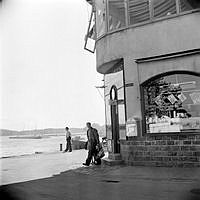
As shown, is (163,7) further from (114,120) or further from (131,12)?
(114,120)

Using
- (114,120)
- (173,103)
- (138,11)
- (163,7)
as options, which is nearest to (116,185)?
(173,103)

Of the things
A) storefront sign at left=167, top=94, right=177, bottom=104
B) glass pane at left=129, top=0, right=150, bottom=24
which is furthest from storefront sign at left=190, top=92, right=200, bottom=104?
glass pane at left=129, top=0, right=150, bottom=24

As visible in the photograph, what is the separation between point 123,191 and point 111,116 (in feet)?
22.3

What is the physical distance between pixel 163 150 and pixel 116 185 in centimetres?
354

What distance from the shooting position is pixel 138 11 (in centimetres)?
1311

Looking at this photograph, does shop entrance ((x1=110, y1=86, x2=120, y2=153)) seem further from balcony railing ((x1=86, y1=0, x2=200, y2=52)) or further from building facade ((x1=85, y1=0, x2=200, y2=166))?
balcony railing ((x1=86, y1=0, x2=200, y2=52))

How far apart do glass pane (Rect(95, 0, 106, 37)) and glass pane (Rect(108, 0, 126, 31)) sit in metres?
0.37

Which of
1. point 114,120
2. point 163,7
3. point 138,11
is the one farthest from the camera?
point 114,120

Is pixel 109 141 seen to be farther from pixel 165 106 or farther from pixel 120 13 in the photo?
pixel 120 13

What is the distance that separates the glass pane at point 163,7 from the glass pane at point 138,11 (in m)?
0.34

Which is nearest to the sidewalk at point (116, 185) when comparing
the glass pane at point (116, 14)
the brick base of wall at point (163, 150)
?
the brick base of wall at point (163, 150)

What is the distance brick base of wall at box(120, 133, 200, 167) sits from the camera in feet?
37.2

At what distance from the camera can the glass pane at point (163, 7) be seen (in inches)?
485

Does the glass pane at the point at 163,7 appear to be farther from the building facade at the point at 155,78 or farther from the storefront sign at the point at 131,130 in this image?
the storefront sign at the point at 131,130
